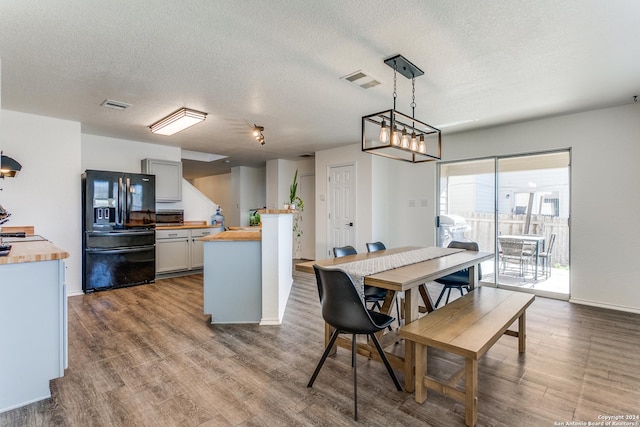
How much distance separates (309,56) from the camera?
2.56 metres

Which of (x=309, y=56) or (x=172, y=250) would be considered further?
(x=172, y=250)

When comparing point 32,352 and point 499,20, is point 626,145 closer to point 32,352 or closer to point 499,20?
point 499,20

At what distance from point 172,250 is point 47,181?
196cm

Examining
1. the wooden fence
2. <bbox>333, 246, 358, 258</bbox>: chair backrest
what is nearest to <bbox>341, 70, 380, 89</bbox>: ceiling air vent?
<bbox>333, 246, 358, 258</bbox>: chair backrest

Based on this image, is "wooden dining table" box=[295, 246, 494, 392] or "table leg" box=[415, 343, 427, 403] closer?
"table leg" box=[415, 343, 427, 403]

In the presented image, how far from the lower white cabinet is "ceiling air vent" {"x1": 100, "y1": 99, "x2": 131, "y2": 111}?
2.21 meters

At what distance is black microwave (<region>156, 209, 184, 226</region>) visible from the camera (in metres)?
5.76

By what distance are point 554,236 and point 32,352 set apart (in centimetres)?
561

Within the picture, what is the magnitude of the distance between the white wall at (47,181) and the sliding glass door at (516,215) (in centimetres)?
561

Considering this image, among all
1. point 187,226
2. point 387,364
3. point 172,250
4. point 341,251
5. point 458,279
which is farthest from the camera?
point 187,226

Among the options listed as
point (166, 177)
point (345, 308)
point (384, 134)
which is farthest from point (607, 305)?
point (166, 177)

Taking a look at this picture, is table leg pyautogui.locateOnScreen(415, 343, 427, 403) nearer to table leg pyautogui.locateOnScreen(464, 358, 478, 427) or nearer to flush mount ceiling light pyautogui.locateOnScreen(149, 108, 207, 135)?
table leg pyautogui.locateOnScreen(464, 358, 478, 427)

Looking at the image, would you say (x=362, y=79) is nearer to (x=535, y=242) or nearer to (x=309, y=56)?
(x=309, y=56)

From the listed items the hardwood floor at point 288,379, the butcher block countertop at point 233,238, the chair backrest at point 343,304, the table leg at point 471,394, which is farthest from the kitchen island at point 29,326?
the table leg at point 471,394
